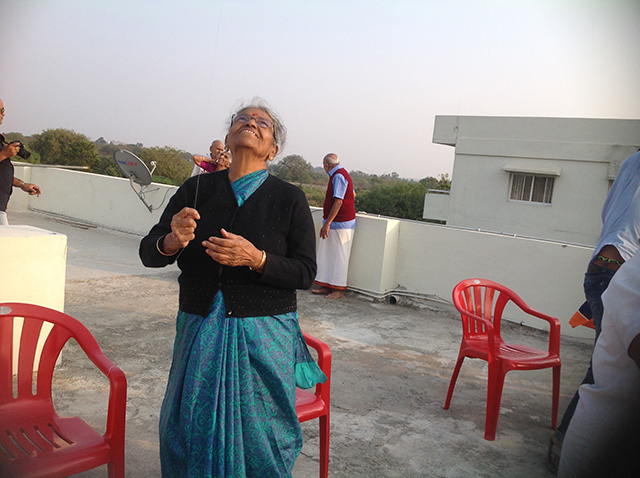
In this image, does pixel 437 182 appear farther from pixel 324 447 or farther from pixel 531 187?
pixel 324 447

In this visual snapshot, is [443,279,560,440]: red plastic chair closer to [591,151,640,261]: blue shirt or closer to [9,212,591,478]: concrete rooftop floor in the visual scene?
[9,212,591,478]: concrete rooftop floor

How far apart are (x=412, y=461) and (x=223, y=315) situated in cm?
155

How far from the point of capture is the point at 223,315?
1867 millimetres

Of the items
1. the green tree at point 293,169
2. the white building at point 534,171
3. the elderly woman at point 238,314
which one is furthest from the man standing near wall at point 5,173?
the white building at point 534,171

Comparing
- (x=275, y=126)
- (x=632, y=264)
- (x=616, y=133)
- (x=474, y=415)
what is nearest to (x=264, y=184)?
(x=275, y=126)

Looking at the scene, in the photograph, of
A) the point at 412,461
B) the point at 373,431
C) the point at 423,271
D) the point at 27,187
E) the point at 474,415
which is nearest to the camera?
the point at 412,461

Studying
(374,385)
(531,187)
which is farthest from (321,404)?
(531,187)

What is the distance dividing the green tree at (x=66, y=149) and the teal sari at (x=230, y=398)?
10.6m

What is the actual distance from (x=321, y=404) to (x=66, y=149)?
1141 cm

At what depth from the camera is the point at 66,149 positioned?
11953 mm

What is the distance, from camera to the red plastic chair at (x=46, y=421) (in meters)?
1.72

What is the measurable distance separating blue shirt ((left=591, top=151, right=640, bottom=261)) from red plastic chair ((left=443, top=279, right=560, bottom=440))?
82 cm

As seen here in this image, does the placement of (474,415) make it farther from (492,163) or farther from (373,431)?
(492,163)

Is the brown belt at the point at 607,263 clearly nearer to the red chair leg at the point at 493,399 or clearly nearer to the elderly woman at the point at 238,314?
the red chair leg at the point at 493,399
